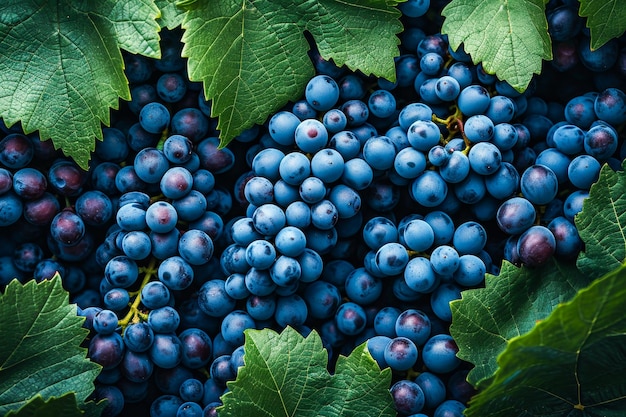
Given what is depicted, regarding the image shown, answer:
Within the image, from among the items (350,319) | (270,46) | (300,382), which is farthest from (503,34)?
(300,382)

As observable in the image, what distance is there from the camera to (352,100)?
1.08 m

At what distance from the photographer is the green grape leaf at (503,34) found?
41.4 inches

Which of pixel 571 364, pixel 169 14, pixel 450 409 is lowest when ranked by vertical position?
pixel 450 409

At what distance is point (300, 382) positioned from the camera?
1.00 m

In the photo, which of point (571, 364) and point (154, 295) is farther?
point (154, 295)

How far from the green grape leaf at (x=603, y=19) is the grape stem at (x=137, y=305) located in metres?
0.67

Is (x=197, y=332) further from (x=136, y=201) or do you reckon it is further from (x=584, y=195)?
(x=584, y=195)

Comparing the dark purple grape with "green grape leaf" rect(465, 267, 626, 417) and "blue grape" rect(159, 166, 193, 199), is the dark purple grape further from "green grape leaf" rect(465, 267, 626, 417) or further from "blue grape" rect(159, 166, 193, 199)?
"green grape leaf" rect(465, 267, 626, 417)

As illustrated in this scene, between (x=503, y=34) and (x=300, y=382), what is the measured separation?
1.81 ft

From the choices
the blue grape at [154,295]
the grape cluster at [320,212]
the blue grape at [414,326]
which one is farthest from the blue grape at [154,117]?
the blue grape at [414,326]

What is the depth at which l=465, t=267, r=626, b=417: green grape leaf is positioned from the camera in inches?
31.5

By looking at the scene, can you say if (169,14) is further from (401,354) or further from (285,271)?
(401,354)

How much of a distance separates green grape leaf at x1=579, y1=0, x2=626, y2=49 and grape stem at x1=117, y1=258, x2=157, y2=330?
26.4 inches

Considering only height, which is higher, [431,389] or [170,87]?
[170,87]
